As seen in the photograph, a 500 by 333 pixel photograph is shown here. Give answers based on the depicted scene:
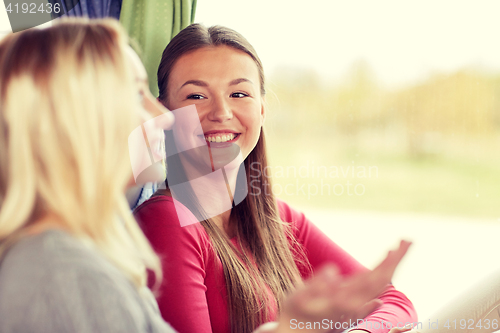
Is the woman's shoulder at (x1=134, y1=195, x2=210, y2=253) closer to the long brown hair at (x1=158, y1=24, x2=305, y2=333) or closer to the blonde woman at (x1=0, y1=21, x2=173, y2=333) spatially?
the long brown hair at (x1=158, y1=24, x2=305, y2=333)

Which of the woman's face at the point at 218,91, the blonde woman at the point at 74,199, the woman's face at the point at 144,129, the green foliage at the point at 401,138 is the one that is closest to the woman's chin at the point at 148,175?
the woman's face at the point at 144,129

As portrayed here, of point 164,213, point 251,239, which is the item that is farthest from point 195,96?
point 251,239

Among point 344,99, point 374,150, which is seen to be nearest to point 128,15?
point 344,99

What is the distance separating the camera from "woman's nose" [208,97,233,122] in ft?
3.18

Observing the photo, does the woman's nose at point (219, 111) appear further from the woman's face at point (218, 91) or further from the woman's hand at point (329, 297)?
the woman's hand at point (329, 297)

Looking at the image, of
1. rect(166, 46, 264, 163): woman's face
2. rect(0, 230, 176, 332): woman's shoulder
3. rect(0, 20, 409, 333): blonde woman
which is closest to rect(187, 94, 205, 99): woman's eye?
rect(166, 46, 264, 163): woman's face

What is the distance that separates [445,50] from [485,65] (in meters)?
0.21

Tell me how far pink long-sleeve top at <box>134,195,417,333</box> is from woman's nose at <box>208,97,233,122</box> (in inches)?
9.3

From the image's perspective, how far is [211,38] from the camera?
1.01m

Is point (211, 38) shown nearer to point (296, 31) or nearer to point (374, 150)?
point (296, 31)

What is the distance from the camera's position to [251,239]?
1103 millimetres

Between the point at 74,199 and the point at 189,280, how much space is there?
0.36 meters

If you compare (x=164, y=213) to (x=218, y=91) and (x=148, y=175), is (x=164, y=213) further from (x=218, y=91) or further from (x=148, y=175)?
(x=218, y=91)

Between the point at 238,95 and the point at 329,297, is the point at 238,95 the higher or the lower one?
the higher one
